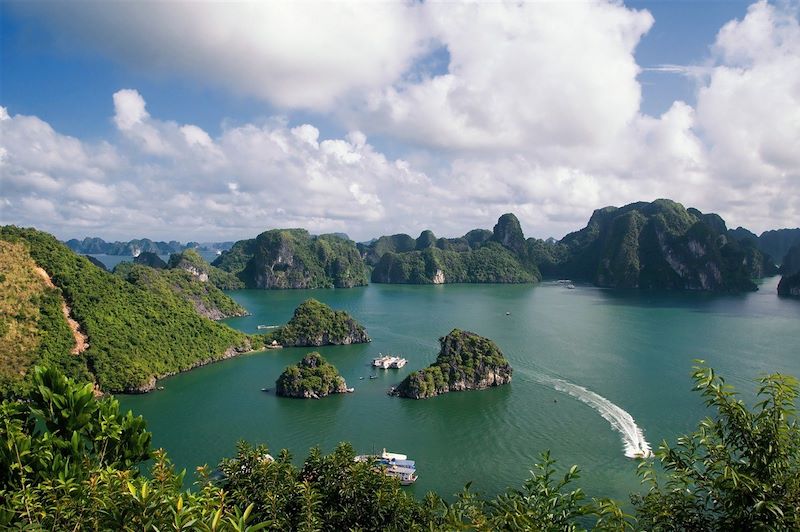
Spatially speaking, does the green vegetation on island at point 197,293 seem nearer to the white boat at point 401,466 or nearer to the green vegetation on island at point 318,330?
the green vegetation on island at point 318,330

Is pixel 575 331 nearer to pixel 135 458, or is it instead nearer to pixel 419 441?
pixel 419 441

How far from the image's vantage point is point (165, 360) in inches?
2079

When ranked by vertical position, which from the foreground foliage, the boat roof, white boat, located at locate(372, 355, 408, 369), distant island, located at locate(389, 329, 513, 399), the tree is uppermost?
the tree

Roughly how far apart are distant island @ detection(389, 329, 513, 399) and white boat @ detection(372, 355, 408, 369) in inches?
332

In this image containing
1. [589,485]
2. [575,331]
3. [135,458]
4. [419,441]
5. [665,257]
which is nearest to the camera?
[135,458]

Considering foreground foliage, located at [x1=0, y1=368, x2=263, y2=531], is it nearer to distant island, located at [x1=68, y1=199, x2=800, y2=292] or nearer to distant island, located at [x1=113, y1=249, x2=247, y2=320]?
distant island, located at [x1=113, y1=249, x2=247, y2=320]

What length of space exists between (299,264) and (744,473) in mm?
146093

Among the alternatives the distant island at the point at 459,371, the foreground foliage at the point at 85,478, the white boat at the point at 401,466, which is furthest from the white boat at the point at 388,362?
the foreground foliage at the point at 85,478

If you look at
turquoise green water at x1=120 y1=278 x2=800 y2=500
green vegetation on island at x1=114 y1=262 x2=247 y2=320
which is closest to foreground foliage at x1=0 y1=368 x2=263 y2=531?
turquoise green water at x1=120 y1=278 x2=800 y2=500

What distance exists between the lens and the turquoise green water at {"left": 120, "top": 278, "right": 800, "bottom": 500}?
33.0 meters

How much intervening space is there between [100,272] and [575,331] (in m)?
64.8

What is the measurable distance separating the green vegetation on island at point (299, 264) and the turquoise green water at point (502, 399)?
55659 mm

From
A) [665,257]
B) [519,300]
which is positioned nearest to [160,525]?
[519,300]

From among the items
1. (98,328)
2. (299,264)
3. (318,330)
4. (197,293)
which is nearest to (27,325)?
(98,328)
